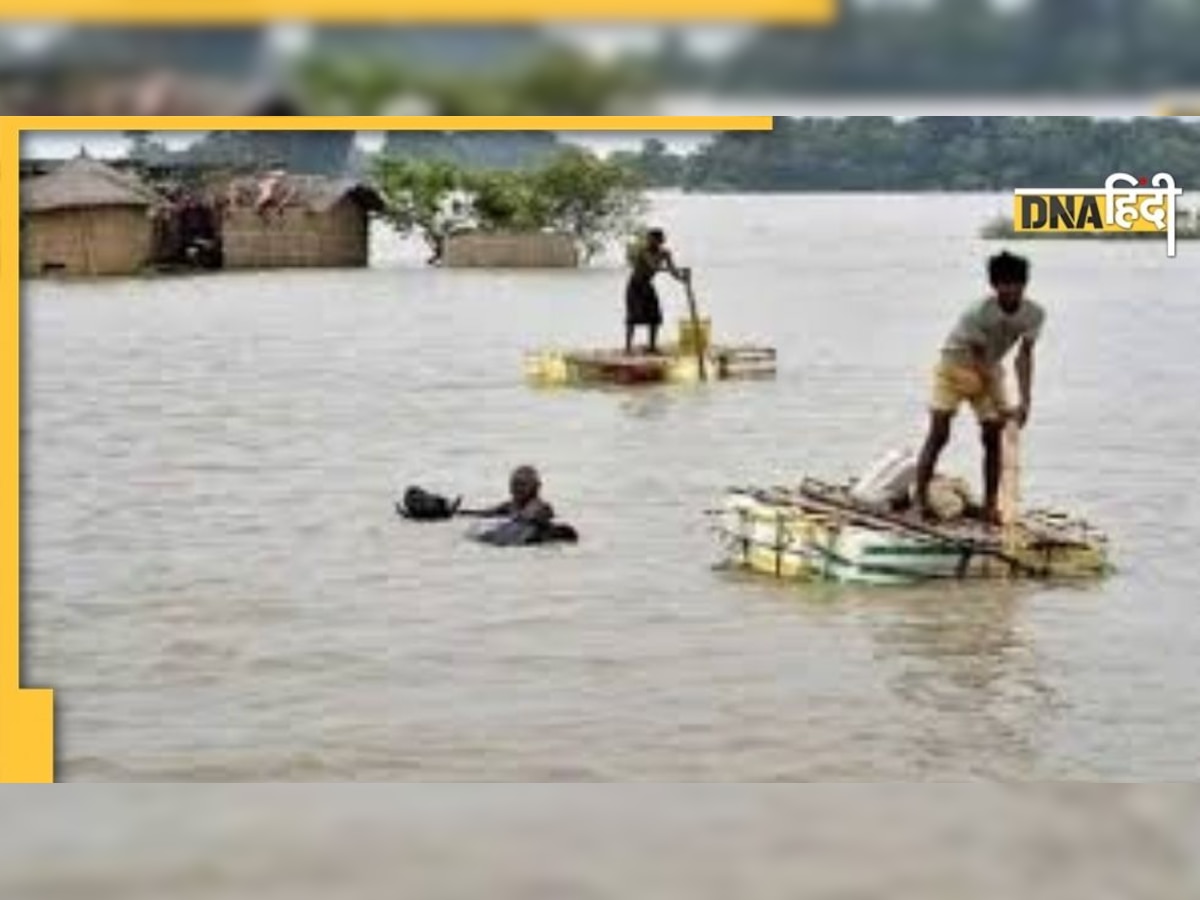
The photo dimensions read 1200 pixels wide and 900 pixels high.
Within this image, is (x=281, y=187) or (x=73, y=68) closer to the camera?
(x=73, y=68)

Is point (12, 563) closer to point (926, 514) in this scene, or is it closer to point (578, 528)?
point (926, 514)

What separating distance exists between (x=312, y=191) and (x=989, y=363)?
239 cm

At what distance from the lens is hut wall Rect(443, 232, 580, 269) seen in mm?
6035

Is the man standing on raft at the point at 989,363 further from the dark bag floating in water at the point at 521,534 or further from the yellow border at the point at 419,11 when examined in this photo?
the yellow border at the point at 419,11

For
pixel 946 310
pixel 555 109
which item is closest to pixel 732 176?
pixel 555 109

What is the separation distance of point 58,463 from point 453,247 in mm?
1868

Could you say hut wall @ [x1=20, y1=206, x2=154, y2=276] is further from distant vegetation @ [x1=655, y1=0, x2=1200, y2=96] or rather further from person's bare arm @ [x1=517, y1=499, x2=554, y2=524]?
person's bare arm @ [x1=517, y1=499, x2=554, y2=524]

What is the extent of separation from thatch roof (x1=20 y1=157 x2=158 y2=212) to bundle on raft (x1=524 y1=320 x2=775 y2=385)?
12.7ft

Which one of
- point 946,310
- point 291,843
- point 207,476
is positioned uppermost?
point 946,310

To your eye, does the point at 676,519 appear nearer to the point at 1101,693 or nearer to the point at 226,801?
the point at 1101,693

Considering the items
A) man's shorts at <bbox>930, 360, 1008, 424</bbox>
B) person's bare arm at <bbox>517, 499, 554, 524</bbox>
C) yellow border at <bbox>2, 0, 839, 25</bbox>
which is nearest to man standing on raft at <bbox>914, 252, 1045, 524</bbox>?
man's shorts at <bbox>930, 360, 1008, 424</bbox>

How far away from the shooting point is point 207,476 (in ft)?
25.7

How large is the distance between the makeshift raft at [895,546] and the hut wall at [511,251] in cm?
170

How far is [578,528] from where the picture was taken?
354 inches
